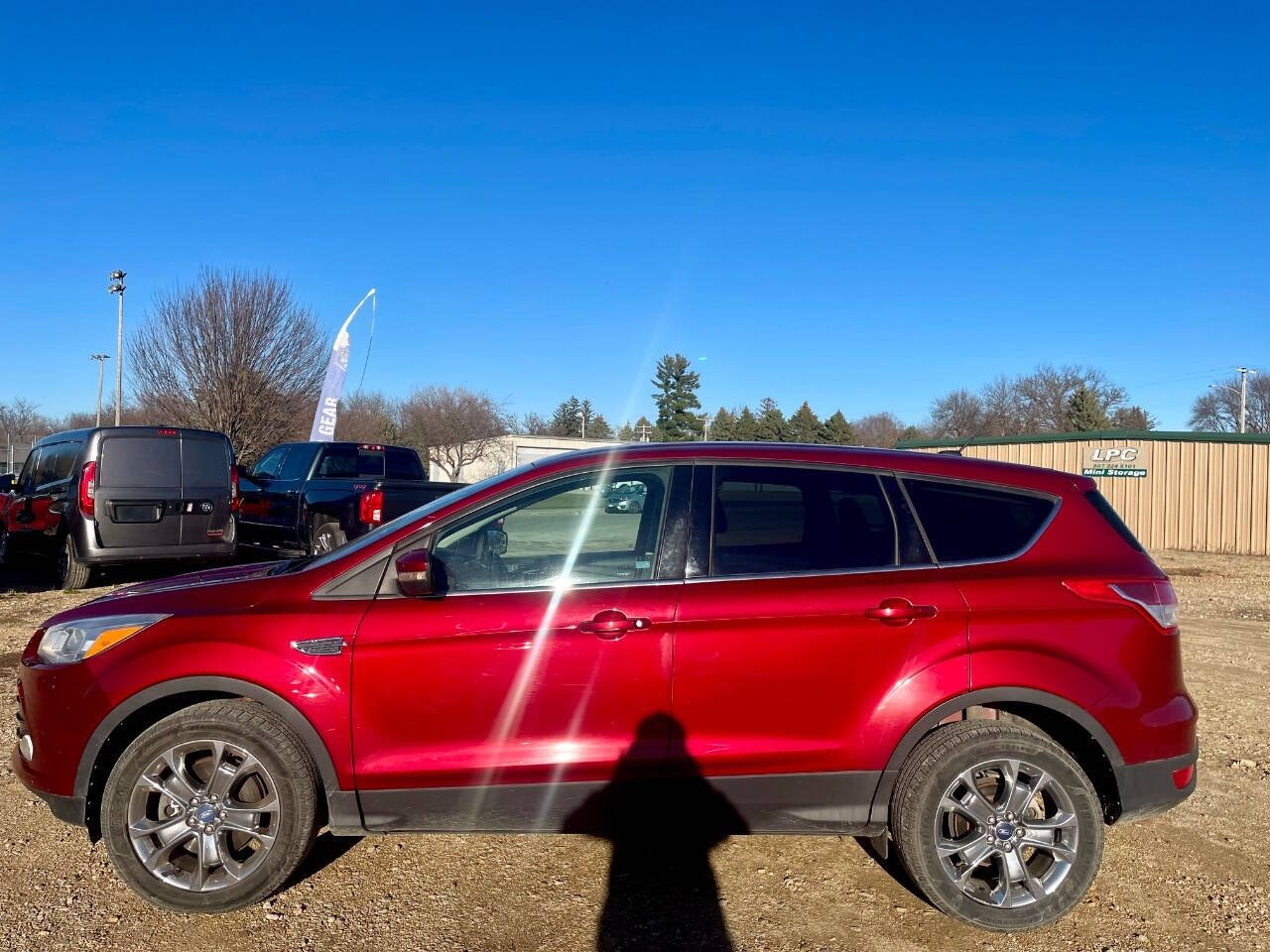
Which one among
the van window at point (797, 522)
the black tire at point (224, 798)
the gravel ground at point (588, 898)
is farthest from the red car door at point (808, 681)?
the black tire at point (224, 798)

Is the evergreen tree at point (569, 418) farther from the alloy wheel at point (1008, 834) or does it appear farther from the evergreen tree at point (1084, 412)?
the alloy wheel at point (1008, 834)

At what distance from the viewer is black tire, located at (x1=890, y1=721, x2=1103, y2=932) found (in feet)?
10.4

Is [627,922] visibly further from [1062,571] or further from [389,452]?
[389,452]

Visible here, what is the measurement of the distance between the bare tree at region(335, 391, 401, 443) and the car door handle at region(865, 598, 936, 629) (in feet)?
124

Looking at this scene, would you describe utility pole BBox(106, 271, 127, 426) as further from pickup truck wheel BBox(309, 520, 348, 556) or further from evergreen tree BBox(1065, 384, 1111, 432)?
evergreen tree BBox(1065, 384, 1111, 432)

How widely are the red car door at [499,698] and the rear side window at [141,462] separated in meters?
7.63

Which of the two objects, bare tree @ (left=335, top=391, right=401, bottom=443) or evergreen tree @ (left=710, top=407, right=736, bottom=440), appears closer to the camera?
bare tree @ (left=335, top=391, right=401, bottom=443)

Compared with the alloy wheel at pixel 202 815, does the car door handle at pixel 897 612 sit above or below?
above

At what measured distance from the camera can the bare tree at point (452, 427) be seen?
48.8m

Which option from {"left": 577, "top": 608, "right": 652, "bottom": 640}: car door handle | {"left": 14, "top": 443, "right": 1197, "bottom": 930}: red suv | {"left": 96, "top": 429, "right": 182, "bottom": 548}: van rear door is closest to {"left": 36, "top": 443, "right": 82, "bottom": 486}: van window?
{"left": 96, "top": 429, "right": 182, "bottom": 548}: van rear door

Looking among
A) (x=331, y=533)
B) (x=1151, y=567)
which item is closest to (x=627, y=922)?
(x=1151, y=567)

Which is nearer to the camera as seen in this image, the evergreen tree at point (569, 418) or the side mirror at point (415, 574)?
the side mirror at point (415, 574)

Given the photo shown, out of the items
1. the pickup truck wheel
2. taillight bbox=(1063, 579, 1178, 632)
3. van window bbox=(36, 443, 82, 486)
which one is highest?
van window bbox=(36, 443, 82, 486)

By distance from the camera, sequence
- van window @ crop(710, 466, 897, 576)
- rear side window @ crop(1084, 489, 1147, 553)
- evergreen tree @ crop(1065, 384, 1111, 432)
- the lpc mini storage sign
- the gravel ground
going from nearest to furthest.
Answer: the gravel ground, van window @ crop(710, 466, 897, 576), rear side window @ crop(1084, 489, 1147, 553), the lpc mini storage sign, evergreen tree @ crop(1065, 384, 1111, 432)
